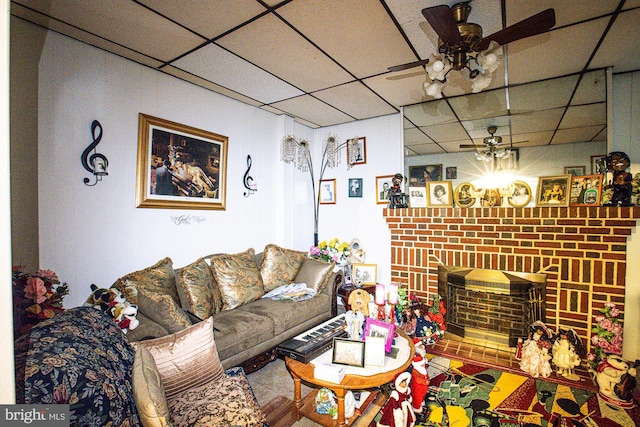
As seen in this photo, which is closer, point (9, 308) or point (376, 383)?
point (9, 308)

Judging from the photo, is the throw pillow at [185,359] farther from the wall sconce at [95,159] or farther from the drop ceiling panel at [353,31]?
the drop ceiling panel at [353,31]

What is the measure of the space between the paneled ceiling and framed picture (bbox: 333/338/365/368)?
2143 millimetres

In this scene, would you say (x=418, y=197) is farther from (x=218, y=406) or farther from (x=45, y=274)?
(x=45, y=274)

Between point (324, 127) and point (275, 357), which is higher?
point (324, 127)

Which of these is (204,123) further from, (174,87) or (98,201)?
(98,201)

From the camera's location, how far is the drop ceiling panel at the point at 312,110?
351cm

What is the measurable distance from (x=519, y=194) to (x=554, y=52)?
1.30m

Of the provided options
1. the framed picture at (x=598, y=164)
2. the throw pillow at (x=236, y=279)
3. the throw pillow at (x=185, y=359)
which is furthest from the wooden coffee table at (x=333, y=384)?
the framed picture at (x=598, y=164)

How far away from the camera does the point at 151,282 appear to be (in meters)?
2.26

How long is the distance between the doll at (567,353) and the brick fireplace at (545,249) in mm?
139

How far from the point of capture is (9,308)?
0.49 meters

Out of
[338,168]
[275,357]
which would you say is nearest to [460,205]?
[338,168]

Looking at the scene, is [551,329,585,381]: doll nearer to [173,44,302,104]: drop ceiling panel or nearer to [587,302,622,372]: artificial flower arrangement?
[587,302,622,372]: artificial flower arrangement

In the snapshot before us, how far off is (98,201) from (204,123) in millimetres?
1310
